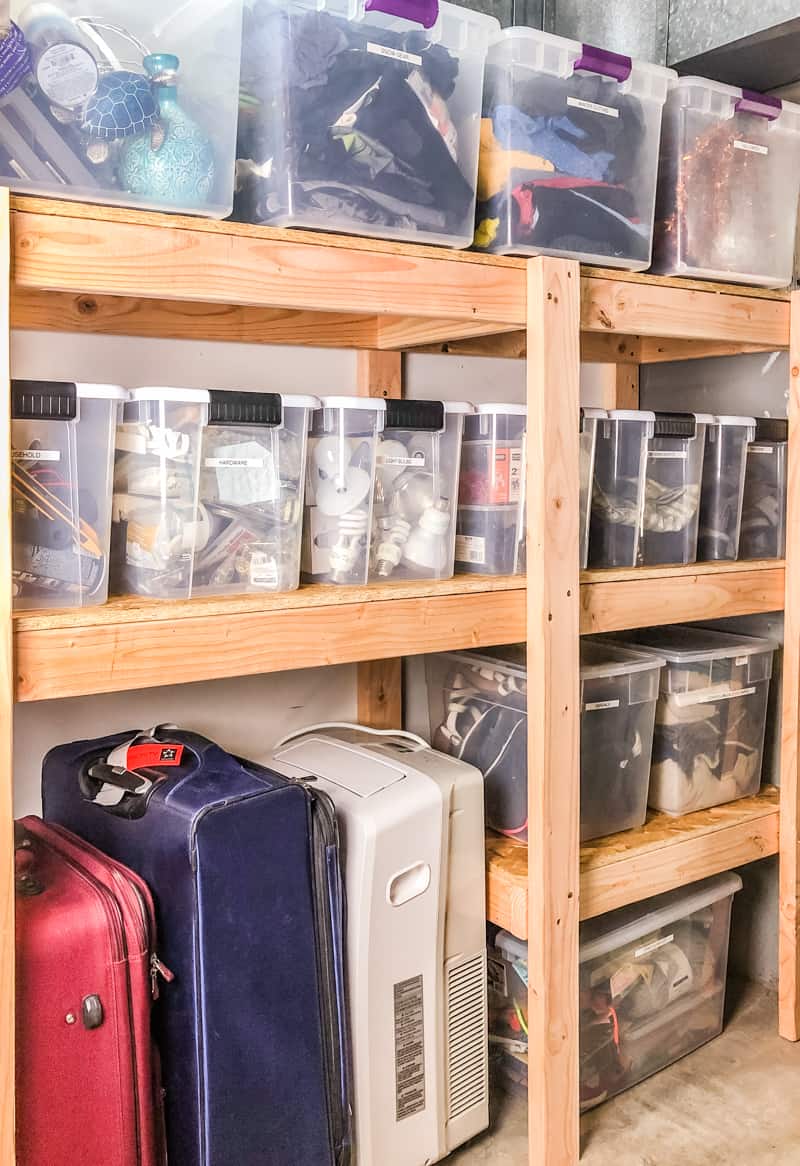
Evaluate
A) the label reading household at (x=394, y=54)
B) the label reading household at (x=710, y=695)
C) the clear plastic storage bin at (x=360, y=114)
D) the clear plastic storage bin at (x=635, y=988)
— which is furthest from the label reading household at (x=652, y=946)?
the label reading household at (x=394, y=54)

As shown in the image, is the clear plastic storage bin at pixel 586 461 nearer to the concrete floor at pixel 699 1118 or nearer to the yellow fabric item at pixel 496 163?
the yellow fabric item at pixel 496 163

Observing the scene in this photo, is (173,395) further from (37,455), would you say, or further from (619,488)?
(619,488)

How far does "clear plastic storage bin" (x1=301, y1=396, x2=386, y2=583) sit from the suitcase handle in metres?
0.60

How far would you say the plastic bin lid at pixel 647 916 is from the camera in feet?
6.67

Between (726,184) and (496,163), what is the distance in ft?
1.66

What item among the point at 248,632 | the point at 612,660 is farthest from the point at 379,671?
the point at 248,632

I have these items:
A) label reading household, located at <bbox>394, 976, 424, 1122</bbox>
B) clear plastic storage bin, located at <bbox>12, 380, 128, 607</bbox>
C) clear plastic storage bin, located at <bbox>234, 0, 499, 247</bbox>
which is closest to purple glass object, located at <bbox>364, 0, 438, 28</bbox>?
clear plastic storage bin, located at <bbox>234, 0, 499, 247</bbox>

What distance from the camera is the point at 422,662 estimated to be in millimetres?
2391

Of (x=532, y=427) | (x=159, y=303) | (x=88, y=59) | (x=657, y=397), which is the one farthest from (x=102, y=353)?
(x=657, y=397)

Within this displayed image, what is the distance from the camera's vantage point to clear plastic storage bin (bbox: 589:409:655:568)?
2.04m

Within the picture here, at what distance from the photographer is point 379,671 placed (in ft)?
7.76

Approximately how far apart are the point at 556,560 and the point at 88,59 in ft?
3.30

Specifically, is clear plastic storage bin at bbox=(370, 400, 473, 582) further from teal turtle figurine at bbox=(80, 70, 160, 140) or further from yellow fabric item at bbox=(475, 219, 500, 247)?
teal turtle figurine at bbox=(80, 70, 160, 140)

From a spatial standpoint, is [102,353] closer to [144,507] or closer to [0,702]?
[144,507]
